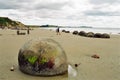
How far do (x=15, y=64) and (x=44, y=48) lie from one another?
6.93 feet

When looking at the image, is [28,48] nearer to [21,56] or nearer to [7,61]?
[21,56]

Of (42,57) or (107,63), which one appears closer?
(42,57)

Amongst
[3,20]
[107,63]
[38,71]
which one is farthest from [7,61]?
[3,20]

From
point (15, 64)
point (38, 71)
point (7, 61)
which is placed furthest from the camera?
point (7, 61)

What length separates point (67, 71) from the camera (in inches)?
312

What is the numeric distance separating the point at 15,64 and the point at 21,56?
1448mm

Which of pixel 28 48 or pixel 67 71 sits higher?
pixel 28 48

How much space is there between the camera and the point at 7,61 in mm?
9672

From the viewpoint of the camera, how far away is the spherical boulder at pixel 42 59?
7336 millimetres

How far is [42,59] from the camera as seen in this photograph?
7.34 m

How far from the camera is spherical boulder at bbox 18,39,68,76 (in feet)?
24.1

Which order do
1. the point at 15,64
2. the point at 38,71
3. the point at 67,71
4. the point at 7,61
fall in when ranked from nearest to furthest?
the point at 38,71
the point at 67,71
the point at 15,64
the point at 7,61

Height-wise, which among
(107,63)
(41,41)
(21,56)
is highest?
(41,41)

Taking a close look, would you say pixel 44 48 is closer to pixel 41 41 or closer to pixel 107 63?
pixel 41 41
